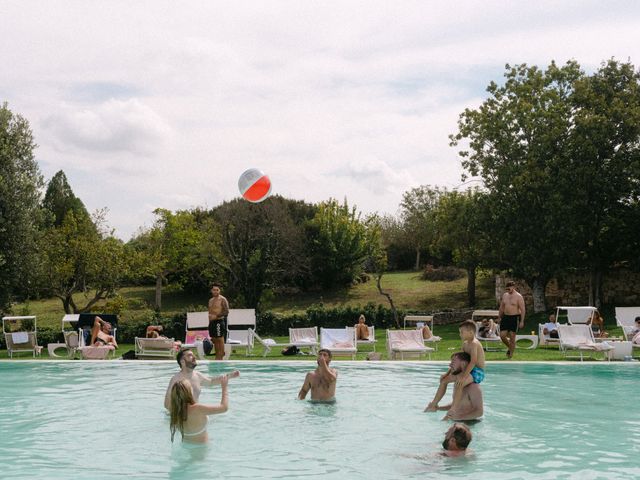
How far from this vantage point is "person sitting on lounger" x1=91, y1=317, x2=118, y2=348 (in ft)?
63.4

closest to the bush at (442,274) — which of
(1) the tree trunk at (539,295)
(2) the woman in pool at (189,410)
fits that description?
(1) the tree trunk at (539,295)

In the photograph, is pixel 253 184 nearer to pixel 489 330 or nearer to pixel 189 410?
pixel 489 330

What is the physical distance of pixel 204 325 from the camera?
69.1ft

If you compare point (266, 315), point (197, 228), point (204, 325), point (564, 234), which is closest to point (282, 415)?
point (204, 325)

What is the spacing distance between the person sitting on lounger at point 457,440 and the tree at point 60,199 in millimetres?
43189

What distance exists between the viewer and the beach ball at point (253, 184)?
1762cm

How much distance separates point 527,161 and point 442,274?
13461 millimetres

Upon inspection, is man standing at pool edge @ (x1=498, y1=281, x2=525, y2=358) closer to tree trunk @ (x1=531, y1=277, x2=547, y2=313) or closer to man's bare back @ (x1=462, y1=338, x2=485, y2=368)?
man's bare back @ (x1=462, y1=338, x2=485, y2=368)

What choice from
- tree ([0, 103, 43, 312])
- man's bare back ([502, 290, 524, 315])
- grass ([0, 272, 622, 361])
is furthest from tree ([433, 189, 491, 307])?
tree ([0, 103, 43, 312])

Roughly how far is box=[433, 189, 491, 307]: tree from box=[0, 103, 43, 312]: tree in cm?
1713

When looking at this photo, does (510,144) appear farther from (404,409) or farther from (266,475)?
(266,475)

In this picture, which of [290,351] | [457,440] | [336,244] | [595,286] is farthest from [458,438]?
[336,244]

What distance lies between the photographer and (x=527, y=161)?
30.6 meters

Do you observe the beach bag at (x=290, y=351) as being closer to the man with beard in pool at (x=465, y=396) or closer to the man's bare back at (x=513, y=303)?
the man's bare back at (x=513, y=303)
